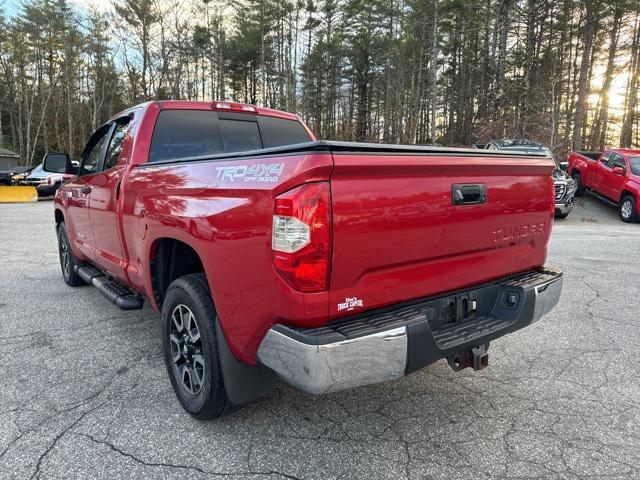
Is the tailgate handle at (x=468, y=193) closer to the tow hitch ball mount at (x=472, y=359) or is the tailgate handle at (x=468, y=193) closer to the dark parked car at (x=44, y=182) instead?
the tow hitch ball mount at (x=472, y=359)

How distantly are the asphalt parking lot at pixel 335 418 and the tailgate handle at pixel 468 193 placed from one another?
4.25ft

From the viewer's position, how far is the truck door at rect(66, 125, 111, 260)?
438 centimetres

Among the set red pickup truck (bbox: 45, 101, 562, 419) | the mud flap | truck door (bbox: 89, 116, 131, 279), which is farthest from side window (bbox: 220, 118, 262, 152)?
the mud flap

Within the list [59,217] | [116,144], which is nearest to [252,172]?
[116,144]

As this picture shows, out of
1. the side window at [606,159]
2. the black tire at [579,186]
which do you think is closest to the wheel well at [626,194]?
the side window at [606,159]

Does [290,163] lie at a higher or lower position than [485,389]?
higher

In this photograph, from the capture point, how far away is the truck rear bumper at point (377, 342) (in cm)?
189

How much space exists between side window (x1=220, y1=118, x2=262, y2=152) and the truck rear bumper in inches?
92.9

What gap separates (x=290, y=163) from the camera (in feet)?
6.33

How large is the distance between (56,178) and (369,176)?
19.8m

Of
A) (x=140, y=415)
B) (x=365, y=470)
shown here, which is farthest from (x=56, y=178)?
(x=365, y=470)

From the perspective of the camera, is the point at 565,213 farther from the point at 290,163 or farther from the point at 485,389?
the point at 290,163

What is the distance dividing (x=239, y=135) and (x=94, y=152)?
1.83 meters

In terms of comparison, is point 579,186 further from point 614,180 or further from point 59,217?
point 59,217
